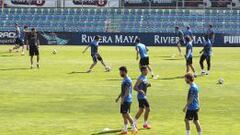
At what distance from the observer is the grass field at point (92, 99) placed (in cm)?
1877

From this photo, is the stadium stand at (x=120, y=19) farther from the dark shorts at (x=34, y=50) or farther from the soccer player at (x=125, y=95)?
the soccer player at (x=125, y=95)

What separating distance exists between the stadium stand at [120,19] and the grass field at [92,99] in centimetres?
2538

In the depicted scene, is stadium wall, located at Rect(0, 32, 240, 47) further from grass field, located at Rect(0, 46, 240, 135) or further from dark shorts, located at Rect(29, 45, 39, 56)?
dark shorts, located at Rect(29, 45, 39, 56)

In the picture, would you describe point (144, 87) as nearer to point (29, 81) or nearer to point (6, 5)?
point (29, 81)

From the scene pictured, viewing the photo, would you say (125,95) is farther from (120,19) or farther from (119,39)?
(120,19)

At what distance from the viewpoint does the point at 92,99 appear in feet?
79.4

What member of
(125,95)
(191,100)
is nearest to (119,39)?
(125,95)

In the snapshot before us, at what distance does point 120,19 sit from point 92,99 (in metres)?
42.6

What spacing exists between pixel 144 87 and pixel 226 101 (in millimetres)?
6900

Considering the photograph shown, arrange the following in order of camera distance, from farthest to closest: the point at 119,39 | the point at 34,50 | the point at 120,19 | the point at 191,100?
the point at 120,19 → the point at 119,39 → the point at 34,50 → the point at 191,100

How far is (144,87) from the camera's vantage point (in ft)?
59.2

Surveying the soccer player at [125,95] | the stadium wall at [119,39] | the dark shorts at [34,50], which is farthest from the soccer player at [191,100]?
the stadium wall at [119,39]

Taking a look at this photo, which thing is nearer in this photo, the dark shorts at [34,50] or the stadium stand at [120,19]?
the dark shorts at [34,50]

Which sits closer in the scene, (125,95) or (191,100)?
(191,100)
